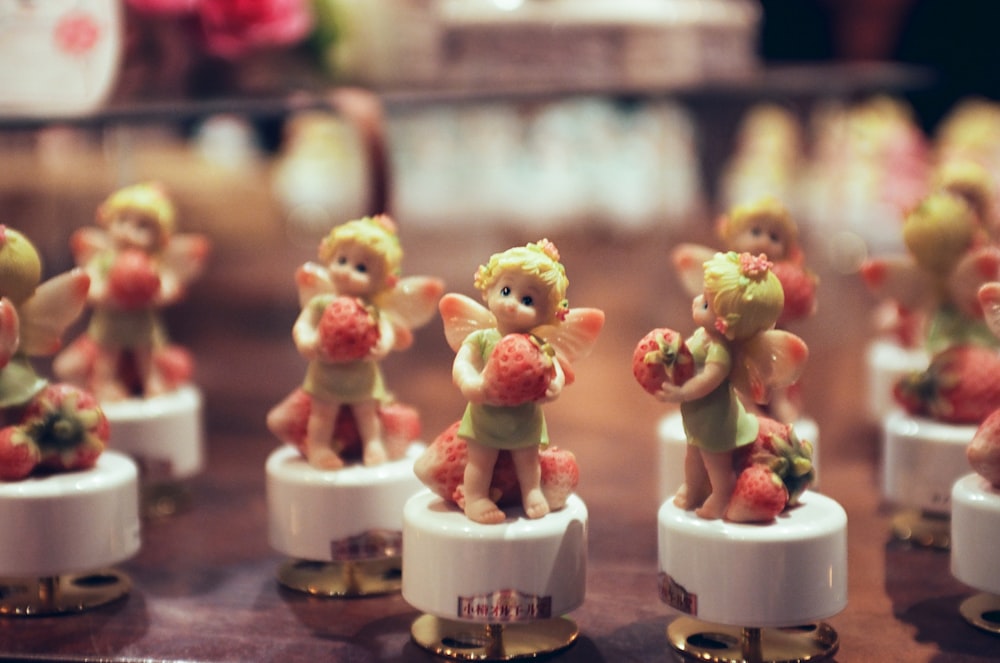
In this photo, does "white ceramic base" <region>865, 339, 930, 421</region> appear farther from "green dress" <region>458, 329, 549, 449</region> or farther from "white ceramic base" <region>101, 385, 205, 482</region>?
"white ceramic base" <region>101, 385, 205, 482</region>

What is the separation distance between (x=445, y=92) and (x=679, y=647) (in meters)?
1.24

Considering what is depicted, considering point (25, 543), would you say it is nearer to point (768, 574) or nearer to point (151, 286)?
point (151, 286)

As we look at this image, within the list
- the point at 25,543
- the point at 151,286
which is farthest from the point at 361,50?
the point at 25,543

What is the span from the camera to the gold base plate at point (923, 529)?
1430mm

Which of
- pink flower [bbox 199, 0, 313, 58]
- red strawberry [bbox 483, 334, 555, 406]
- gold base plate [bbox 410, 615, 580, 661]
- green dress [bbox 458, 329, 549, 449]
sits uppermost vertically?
pink flower [bbox 199, 0, 313, 58]

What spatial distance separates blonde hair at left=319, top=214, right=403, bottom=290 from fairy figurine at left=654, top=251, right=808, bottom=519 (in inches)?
12.5

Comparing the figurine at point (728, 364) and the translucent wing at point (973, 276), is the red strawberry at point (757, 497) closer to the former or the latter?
the figurine at point (728, 364)

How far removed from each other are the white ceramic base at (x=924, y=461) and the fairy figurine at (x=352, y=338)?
52 cm

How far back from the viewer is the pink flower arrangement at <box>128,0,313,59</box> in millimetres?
2004

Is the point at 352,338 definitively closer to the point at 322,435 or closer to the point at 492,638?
the point at 322,435

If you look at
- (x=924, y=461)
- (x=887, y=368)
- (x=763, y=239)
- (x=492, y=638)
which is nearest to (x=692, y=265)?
(x=763, y=239)

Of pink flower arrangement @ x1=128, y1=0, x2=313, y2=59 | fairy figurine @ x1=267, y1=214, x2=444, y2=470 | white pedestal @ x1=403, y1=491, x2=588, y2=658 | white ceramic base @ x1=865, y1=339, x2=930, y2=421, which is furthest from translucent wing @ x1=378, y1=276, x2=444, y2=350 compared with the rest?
pink flower arrangement @ x1=128, y1=0, x2=313, y2=59

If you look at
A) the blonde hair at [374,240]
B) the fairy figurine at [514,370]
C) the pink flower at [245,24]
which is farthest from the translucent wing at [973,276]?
the pink flower at [245,24]

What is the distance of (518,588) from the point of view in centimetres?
111
